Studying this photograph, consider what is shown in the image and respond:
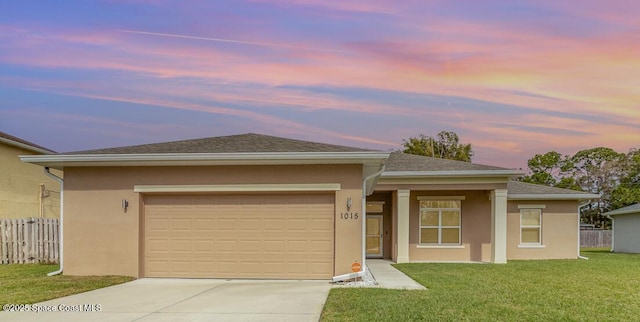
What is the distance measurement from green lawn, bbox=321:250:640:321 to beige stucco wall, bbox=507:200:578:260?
6373 mm

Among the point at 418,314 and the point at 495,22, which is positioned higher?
the point at 495,22

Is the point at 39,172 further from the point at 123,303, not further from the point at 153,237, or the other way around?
the point at 123,303

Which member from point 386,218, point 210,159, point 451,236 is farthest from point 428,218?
point 210,159

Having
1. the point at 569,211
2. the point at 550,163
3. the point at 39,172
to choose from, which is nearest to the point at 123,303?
the point at 39,172

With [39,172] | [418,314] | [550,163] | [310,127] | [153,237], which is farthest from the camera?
[550,163]

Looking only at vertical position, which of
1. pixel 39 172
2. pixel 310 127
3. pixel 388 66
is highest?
pixel 388 66

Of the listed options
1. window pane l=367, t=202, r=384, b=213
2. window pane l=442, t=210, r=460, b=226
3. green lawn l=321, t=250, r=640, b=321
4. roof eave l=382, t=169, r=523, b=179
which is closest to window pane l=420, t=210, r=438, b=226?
window pane l=442, t=210, r=460, b=226

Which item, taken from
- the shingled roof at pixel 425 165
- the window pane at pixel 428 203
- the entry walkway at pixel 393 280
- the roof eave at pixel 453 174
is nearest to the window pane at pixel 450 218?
the window pane at pixel 428 203

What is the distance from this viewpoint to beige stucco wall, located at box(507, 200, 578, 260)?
20516 mm

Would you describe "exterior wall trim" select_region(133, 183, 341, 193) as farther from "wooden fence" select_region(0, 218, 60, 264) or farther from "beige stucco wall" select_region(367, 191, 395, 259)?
"beige stucco wall" select_region(367, 191, 395, 259)

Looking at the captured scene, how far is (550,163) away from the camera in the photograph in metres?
50.2

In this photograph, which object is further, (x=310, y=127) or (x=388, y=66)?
(x=310, y=127)

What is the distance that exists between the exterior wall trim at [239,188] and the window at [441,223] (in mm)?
8420

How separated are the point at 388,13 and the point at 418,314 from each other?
8567mm
